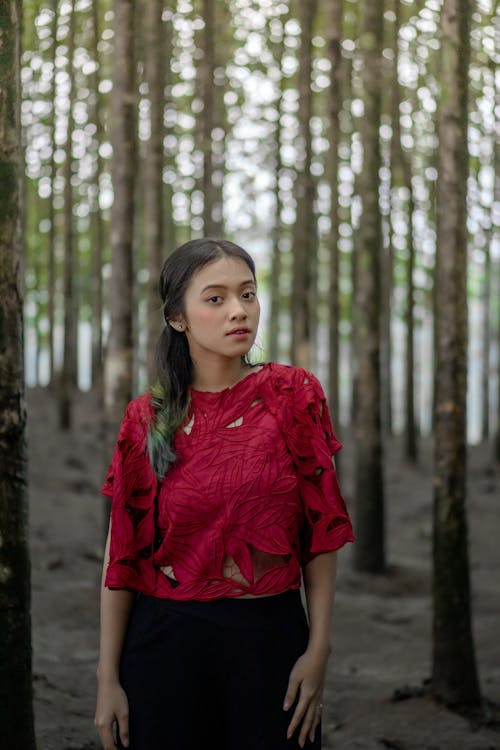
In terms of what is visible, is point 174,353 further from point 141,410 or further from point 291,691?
point 291,691

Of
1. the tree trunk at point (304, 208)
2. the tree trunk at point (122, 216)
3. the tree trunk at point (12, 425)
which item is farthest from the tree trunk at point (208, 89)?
the tree trunk at point (12, 425)

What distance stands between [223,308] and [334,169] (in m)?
10.4

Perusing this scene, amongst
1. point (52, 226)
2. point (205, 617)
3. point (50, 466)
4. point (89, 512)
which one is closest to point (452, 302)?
point (205, 617)

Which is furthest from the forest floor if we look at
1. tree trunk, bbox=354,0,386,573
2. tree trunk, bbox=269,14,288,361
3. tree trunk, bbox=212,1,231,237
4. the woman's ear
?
tree trunk, bbox=269,14,288,361

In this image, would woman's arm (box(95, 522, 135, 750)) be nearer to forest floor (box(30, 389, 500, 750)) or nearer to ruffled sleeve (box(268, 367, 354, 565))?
ruffled sleeve (box(268, 367, 354, 565))

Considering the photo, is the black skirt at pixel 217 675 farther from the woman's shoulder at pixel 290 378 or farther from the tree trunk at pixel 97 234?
the tree trunk at pixel 97 234

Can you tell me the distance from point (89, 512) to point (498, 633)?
255 inches

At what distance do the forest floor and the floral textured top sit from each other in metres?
2.94

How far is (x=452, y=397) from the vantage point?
19.9 ft

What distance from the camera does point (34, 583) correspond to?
9383mm

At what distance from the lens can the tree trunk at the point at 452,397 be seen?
6094 mm

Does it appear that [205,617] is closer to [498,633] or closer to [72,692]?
[72,692]

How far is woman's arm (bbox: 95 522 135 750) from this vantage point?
2506mm

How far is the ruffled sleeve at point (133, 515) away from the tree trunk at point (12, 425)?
0.97 metres
